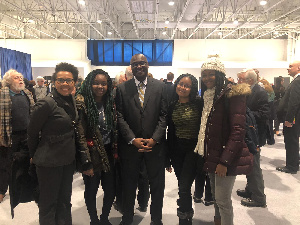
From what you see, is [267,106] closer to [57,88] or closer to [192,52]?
[57,88]

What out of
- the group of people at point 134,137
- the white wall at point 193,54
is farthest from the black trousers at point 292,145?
the white wall at point 193,54

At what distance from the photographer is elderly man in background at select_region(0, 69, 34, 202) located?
2.94m

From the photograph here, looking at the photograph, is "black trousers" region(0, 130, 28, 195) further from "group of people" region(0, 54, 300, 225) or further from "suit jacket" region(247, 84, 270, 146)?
"suit jacket" region(247, 84, 270, 146)

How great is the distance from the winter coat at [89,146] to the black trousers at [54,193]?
0.13 meters

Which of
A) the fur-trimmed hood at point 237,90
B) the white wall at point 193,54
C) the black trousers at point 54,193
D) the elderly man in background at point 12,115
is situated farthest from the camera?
the white wall at point 193,54

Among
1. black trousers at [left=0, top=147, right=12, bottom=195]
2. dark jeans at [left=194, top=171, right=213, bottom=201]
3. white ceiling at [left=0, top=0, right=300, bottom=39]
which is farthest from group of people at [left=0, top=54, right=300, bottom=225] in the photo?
white ceiling at [left=0, top=0, right=300, bottom=39]

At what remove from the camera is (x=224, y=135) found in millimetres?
2016

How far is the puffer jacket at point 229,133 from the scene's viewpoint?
1936mm

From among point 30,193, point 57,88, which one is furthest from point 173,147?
point 30,193

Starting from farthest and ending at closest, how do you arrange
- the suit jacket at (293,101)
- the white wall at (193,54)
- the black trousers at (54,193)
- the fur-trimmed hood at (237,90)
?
the white wall at (193,54) < the suit jacket at (293,101) < the black trousers at (54,193) < the fur-trimmed hood at (237,90)

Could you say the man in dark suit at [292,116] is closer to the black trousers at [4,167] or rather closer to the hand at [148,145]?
the hand at [148,145]

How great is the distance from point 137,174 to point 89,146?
58cm

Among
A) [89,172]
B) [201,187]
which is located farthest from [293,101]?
[89,172]

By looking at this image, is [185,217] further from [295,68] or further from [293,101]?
[295,68]
